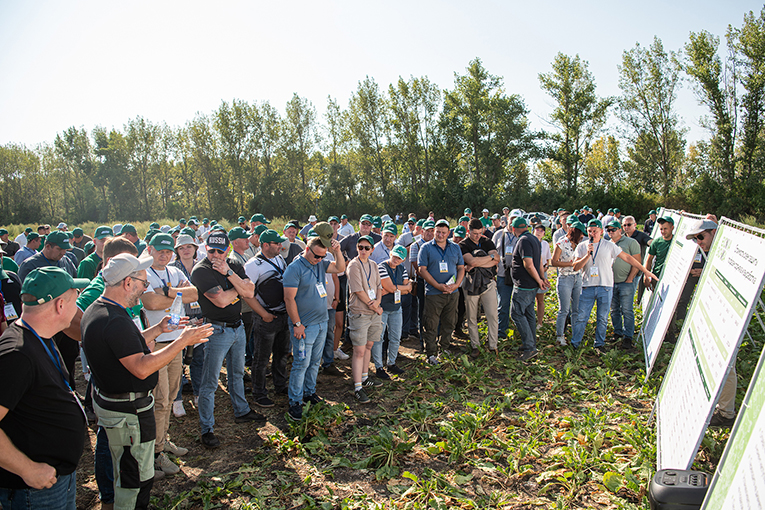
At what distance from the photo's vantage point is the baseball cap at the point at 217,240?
451cm

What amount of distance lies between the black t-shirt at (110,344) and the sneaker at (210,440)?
200 centimetres

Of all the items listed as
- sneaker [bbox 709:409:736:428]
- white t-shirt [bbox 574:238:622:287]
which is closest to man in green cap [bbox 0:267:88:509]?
sneaker [bbox 709:409:736:428]

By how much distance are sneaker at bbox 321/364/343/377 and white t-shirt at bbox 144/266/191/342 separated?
282 centimetres

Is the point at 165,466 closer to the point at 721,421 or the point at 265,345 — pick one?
the point at 265,345

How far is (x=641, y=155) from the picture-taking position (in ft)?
119

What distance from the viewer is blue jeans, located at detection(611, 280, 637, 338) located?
723cm

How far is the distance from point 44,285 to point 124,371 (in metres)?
0.82

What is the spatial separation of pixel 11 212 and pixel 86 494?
220 ft

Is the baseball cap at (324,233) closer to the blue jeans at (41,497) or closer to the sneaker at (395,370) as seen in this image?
the sneaker at (395,370)

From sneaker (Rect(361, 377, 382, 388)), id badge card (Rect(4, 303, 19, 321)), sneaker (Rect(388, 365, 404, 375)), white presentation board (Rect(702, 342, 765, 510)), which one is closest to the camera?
white presentation board (Rect(702, 342, 765, 510))

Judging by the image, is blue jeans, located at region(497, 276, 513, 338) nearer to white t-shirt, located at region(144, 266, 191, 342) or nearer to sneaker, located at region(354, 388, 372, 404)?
sneaker, located at region(354, 388, 372, 404)

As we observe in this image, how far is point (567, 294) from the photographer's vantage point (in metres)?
7.43

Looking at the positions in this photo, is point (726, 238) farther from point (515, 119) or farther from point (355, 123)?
point (355, 123)

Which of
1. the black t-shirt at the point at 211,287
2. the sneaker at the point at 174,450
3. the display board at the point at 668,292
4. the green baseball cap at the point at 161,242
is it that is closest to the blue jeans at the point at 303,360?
the black t-shirt at the point at 211,287
